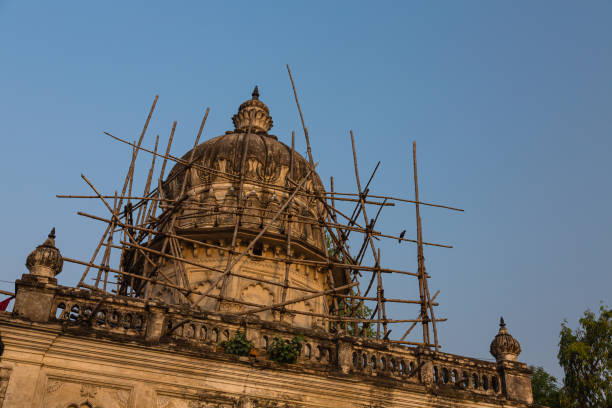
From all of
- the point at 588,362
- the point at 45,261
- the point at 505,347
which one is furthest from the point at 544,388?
the point at 45,261

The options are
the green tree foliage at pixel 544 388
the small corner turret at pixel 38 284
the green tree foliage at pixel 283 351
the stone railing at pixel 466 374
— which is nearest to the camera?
the small corner turret at pixel 38 284

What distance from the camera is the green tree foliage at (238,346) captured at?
1169 centimetres

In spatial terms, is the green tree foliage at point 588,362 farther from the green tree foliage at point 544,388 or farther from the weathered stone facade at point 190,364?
the weathered stone facade at point 190,364

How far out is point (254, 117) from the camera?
24281 millimetres

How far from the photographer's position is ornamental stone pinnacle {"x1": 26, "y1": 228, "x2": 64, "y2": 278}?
1120 centimetres

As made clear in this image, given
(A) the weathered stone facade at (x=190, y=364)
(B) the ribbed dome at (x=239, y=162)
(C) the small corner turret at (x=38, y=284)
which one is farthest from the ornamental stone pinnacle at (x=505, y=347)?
(C) the small corner turret at (x=38, y=284)

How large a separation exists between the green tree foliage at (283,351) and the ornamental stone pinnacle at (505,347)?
4.56 metres

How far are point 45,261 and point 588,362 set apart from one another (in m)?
18.1

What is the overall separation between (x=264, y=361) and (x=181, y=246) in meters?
7.77

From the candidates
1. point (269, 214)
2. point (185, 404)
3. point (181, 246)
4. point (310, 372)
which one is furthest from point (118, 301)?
point (269, 214)

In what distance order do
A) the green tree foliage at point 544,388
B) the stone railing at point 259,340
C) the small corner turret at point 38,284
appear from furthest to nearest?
1. the green tree foliage at point 544,388
2. the stone railing at point 259,340
3. the small corner turret at point 38,284

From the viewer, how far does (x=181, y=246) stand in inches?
736

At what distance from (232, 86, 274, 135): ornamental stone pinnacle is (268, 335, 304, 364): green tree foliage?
12875 mm

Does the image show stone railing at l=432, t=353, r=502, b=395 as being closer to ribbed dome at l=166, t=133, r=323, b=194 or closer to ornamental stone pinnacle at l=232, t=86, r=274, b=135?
ribbed dome at l=166, t=133, r=323, b=194
